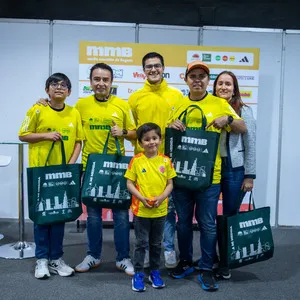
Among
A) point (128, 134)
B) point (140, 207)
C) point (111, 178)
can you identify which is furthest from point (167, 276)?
point (128, 134)

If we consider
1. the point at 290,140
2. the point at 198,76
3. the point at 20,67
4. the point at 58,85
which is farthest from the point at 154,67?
the point at 290,140

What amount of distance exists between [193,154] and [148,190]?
1.21ft

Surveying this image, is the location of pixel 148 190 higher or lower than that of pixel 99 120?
lower

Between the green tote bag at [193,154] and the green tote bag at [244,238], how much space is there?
0.34 metres

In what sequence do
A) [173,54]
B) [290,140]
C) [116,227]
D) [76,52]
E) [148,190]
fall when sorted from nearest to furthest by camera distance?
1. [148,190]
2. [116,227]
3. [173,54]
4. [76,52]
5. [290,140]

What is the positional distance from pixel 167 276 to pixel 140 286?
1.06 ft

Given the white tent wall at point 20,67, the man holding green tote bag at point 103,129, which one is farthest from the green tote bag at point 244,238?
the white tent wall at point 20,67

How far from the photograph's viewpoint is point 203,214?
2.52 metres

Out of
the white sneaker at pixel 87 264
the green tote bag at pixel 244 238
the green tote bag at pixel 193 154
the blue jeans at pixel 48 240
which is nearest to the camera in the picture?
the green tote bag at pixel 193 154

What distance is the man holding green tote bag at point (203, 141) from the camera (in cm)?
245

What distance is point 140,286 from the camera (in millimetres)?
2453

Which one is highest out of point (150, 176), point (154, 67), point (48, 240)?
point (154, 67)

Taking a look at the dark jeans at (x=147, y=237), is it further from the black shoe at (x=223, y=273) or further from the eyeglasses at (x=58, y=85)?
the eyeglasses at (x=58, y=85)

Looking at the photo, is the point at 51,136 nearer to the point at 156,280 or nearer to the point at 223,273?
the point at 156,280
